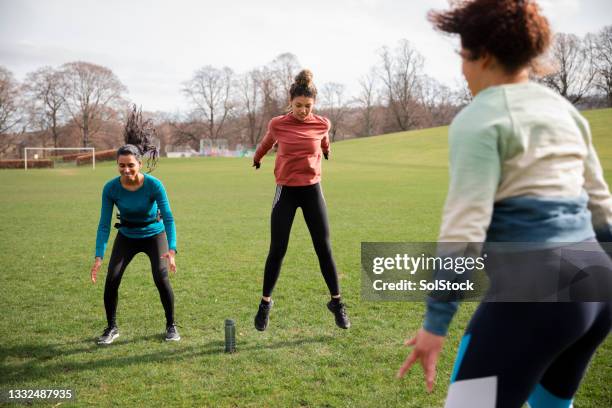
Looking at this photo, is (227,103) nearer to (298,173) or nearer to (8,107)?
(8,107)

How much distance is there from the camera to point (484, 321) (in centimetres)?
184

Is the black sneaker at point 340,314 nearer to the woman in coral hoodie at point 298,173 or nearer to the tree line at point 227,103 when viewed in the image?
the woman in coral hoodie at point 298,173

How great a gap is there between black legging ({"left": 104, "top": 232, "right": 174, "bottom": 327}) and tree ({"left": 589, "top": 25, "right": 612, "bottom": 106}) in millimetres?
77263

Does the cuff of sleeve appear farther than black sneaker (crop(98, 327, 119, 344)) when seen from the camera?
No

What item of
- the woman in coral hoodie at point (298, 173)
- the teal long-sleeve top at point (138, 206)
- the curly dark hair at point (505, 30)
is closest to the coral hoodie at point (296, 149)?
the woman in coral hoodie at point (298, 173)

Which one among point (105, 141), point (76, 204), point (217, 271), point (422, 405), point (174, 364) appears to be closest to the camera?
point (422, 405)

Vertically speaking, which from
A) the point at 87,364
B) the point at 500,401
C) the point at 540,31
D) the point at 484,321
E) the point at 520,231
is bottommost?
the point at 87,364

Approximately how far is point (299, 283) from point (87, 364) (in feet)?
11.6

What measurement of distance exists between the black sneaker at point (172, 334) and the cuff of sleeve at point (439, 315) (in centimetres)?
414

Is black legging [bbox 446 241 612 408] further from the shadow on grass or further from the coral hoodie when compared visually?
the shadow on grass

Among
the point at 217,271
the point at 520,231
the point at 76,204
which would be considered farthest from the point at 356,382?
the point at 76,204

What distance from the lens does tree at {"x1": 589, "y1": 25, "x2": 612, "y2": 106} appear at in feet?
221

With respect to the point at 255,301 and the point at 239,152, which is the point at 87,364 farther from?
the point at 239,152

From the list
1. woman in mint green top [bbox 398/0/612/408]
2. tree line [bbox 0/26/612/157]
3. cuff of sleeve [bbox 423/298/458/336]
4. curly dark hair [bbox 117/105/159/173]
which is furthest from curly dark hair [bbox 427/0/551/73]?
tree line [bbox 0/26/612/157]
